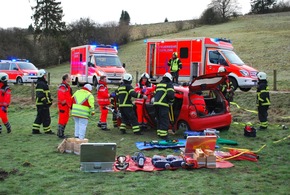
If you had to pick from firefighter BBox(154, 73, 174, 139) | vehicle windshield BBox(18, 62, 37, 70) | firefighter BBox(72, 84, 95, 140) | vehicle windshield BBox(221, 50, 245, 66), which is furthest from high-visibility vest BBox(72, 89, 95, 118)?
vehicle windshield BBox(18, 62, 37, 70)

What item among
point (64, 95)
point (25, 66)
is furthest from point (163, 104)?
point (25, 66)

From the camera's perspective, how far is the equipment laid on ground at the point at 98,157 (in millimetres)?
6828

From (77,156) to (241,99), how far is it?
10617mm

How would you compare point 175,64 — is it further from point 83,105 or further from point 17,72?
point 17,72

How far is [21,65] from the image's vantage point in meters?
27.5

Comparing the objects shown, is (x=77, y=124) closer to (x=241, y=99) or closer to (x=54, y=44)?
(x=241, y=99)

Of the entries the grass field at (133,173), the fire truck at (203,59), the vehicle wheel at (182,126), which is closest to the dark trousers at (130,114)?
the grass field at (133,173)

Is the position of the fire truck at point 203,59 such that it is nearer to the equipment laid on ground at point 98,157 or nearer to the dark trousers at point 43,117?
the dark trousers at point 43,117

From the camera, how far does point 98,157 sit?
22.7 feet

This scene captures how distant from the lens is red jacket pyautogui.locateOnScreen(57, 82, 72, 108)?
10.8m

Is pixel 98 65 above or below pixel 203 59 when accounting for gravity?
below

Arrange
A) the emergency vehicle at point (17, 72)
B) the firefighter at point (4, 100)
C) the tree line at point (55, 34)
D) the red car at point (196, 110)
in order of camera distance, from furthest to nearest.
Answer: the tree line at point (55, 34)
the emergency vehicle at point (17, 72)
the firefighter at point (4, 100)
the red car at point (196, 110)

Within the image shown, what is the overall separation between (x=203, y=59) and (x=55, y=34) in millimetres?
45728

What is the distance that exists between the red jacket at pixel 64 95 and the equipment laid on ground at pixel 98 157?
4.12 m
